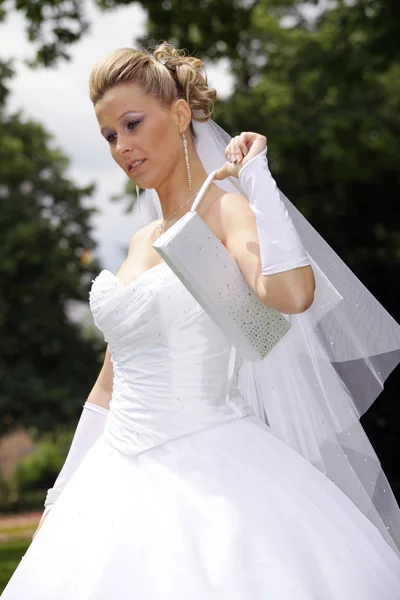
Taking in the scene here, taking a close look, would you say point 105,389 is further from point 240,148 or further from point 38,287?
point 38,287

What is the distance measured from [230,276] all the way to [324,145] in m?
14.8

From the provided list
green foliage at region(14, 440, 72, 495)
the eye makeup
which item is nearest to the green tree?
green foliage at region(14, 440, 72, 495)

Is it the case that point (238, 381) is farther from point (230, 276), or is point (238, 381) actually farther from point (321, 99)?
point (321, 99)

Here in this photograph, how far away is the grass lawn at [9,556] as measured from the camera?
11705 millimetres

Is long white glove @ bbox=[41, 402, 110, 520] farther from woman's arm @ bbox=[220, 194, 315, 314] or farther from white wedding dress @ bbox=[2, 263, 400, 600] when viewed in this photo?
woman's arm @ bbox=[220, 194, 315, 314]

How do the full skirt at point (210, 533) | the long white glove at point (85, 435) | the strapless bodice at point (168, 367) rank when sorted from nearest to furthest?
the full skirt at point (210, 533), the strapless bodice at point (168, 367), the long white glove at point (85, 435)

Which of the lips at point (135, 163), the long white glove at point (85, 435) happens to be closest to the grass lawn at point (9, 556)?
the long white glove at point (85, 435)

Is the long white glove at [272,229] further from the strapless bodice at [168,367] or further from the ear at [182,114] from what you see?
the ear at [182,114]

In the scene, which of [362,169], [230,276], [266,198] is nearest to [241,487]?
[230,276]

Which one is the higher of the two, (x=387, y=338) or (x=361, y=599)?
(x=387, y=338)

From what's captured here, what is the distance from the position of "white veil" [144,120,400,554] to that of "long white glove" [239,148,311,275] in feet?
1.89

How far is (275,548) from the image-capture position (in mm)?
3043

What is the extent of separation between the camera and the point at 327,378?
12.5ft

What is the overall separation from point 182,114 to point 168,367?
39.8 inches
